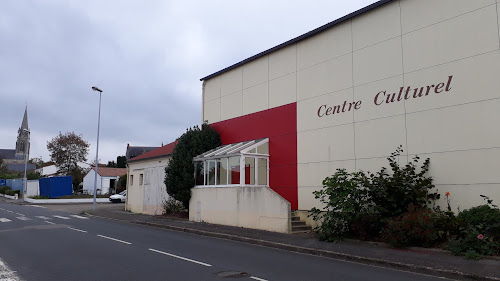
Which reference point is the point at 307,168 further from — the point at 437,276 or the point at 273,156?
the point at 437,276

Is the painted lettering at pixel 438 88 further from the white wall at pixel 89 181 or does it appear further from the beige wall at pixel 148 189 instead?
the white wall at pixel 89 181

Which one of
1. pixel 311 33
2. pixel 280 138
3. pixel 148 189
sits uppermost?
pixel 311 33

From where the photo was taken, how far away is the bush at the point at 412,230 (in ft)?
36.2

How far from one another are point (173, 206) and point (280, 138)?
9.05 meters

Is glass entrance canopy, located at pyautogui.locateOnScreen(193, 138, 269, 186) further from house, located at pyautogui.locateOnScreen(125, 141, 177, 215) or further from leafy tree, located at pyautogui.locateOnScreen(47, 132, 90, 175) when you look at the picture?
leafy tree, located at pyautogui.locateOnScreen(47, 132, 90, 175)

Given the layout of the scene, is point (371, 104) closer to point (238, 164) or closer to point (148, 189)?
point (238, 164)

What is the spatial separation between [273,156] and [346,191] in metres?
5.98

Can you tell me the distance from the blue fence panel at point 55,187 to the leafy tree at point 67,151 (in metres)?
12.6

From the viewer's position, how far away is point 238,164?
19.0 m

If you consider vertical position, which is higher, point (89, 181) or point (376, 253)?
point (89, 181)

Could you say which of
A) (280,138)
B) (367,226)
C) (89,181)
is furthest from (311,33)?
(89,181)

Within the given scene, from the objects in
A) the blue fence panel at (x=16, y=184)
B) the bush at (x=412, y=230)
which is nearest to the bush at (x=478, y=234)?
the bush at (x=412, y=230)

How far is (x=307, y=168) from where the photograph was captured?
17.0 meters

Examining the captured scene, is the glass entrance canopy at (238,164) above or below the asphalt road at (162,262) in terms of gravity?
above
